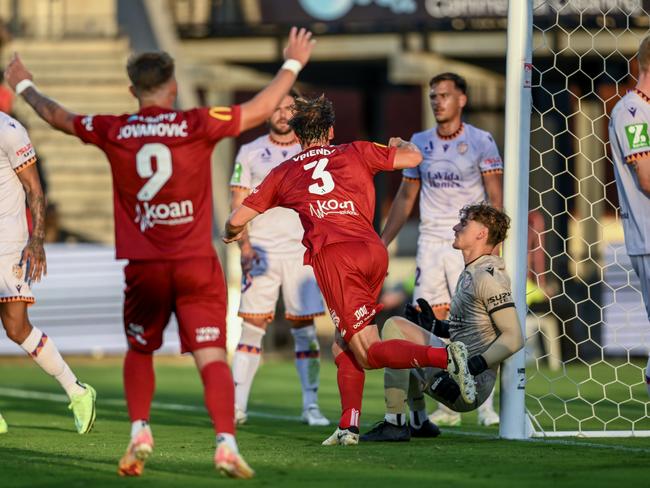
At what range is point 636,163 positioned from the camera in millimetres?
7227

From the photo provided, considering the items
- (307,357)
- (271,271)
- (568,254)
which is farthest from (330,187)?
(568,254)

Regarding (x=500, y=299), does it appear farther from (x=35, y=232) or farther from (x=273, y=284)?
(x=35, y=232)

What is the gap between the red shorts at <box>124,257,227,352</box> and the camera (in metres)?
6.05

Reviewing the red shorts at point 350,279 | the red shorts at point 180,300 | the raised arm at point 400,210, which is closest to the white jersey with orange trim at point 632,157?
the red shorts at point 350,279

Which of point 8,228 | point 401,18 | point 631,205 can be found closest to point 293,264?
point 8,228

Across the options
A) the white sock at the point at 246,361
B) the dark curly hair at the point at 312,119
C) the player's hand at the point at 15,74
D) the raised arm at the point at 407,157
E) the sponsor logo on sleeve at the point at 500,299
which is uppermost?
the player's hand at the point at 15,74

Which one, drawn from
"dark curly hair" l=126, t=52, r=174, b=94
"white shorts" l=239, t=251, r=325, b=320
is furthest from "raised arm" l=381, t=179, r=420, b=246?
"dark curly hair" l=126, t=52, r=174, b=94

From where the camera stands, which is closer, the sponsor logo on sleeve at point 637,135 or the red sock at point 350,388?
the sponsor logo on sleeve at point 637,135

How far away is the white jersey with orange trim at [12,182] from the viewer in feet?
27.7

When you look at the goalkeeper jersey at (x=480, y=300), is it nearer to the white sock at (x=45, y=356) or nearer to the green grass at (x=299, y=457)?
the green grass at (x=299, y=457)

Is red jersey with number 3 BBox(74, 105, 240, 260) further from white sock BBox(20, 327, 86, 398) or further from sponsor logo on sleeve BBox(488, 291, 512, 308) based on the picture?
white sock BBox(20, 327, 86, 398)

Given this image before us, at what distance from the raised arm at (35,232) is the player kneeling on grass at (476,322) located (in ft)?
7.13

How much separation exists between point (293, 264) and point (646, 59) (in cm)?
343

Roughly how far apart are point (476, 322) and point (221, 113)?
239cm
